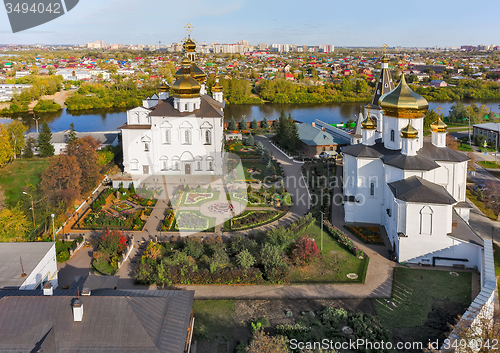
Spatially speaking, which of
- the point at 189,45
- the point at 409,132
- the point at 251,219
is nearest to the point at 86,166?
the point at 251,219

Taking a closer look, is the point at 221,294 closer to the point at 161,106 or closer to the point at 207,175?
the point at 207,175

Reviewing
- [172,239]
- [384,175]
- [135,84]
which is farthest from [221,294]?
[135,84]

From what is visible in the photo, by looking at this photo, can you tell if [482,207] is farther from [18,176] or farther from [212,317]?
[18,176]

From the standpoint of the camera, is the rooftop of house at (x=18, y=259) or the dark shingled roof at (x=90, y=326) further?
the rooftop of house at (x=18, y=259)

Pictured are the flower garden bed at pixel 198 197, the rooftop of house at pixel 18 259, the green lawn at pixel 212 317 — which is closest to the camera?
the green lawn at pixel 212 317

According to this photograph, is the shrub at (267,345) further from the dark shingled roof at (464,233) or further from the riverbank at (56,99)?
the riverbank at (56,99)

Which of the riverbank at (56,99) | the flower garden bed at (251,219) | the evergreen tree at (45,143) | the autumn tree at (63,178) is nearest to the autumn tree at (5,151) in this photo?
the evergreen tree at (45,143)

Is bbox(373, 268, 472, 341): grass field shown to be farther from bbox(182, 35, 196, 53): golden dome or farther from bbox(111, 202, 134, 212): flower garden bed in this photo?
bbox(182, 35, 196, 53): golden dome
